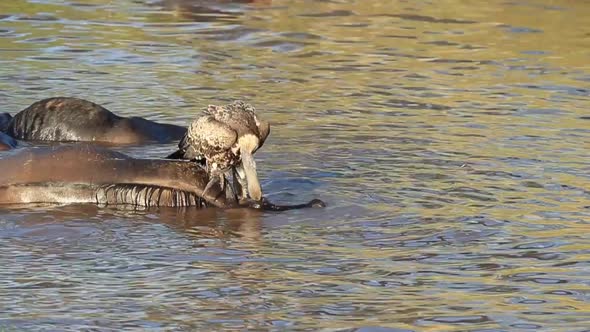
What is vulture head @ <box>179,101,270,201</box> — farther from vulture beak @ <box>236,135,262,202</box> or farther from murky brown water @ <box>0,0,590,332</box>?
murky brown water @ <box>0,0,590,332</box>

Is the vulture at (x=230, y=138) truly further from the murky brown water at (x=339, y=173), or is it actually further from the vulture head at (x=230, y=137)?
the murky brown water at (x=339, y=173)

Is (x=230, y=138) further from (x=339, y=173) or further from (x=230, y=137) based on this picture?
(x=339, y=173)

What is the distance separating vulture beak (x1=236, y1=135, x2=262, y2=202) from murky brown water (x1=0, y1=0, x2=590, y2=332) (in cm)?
12

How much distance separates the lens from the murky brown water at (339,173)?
5.61 m

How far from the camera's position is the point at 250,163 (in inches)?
289

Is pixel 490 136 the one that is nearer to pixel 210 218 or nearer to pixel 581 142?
pixel 581 142

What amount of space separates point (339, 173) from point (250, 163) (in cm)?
127

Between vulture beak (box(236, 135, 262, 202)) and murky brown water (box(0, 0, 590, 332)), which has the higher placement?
vulture beak (box(236, 135, 262, 202))

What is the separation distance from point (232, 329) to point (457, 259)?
151cm

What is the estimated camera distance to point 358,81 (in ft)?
39.1

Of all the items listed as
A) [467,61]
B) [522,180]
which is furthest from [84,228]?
[467,61]

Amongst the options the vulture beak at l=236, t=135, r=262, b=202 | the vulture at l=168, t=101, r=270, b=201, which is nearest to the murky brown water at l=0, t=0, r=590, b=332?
the vulture beak at l=236, t=135, r=262, b=202

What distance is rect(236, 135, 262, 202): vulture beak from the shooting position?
7332 mm

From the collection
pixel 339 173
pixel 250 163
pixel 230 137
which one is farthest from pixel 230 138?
pixel 339 173
